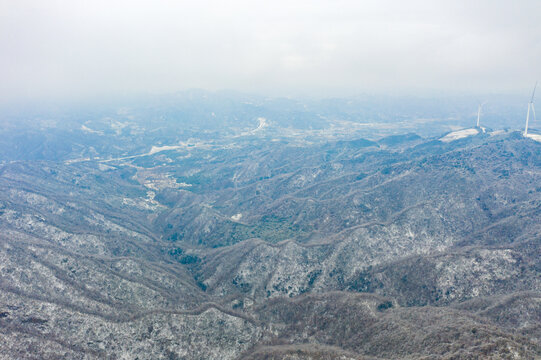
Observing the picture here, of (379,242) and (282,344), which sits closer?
(282,344)

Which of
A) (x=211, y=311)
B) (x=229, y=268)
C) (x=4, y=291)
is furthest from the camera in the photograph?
(x=229, y=268)

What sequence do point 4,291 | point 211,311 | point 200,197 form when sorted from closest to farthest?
point 4,291 < point 211,311 < point 200,197

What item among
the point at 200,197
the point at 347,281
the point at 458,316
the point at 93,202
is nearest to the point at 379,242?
the point at 347,281

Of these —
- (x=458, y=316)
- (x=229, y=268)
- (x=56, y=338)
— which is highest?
(x=458, y=316)

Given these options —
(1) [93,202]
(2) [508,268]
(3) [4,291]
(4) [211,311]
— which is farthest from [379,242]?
(1) [93,202]

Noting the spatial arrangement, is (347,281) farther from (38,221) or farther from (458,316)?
(38,221)

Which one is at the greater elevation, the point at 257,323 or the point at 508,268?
the point at 508,268

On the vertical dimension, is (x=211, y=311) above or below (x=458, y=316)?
below

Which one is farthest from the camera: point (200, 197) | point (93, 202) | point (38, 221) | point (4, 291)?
point (200, 197)

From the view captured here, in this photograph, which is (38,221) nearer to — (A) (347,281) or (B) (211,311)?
(B) (211,311)
